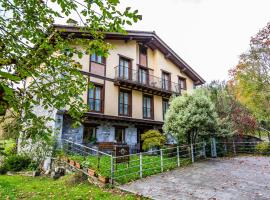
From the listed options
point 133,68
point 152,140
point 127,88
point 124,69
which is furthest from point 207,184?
point 133,68

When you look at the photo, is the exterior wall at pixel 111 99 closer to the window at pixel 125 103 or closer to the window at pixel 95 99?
the window at pixel 95 99

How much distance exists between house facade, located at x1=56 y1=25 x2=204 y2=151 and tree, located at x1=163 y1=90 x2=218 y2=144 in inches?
176

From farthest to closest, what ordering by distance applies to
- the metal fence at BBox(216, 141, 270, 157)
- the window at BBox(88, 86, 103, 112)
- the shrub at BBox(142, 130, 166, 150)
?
the metal fence at BBox(216, 141, 270, 157) → the window at BBox(88, 86, 103, 112) → the shrub at BBox(142, 130, 166, 150)

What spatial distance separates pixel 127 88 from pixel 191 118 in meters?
7.21

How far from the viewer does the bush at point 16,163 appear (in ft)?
43.2

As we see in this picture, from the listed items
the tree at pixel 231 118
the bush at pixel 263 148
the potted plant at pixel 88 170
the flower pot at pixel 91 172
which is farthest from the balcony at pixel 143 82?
the flower pot at pixel 91 172

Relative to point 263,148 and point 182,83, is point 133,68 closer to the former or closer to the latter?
point 182,83

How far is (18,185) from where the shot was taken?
9.72 meters

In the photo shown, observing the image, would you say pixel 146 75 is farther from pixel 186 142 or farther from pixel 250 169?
pixel 250 169

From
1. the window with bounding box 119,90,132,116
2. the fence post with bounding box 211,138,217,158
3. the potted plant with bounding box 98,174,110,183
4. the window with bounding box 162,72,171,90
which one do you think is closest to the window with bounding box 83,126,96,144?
the window with bounding box 119,90,132,116

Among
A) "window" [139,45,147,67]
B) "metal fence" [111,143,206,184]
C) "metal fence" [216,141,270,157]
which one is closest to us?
"metal fence" [111,143,206,184]

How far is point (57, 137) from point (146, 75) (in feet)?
34.1

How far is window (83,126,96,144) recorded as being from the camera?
15345mm

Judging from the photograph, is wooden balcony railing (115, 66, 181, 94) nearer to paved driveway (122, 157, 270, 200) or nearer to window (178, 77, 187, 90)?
window (178, 77, 187, 90)
